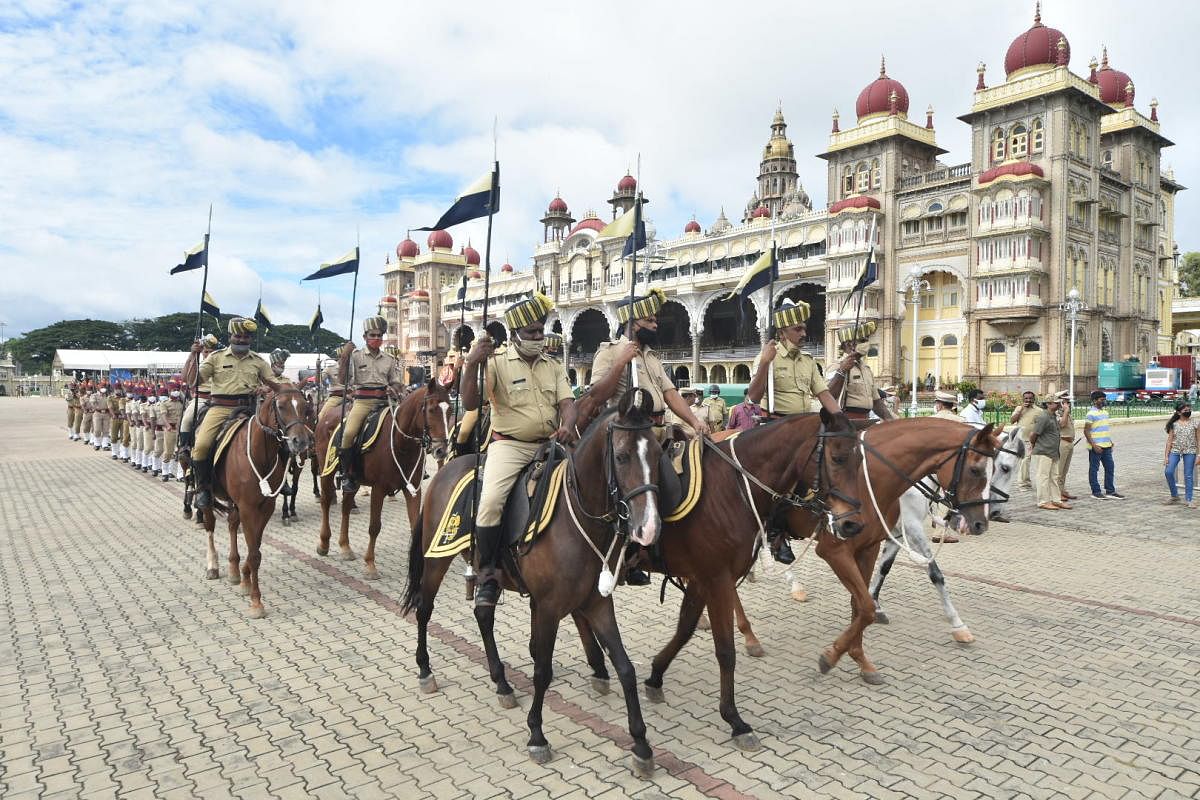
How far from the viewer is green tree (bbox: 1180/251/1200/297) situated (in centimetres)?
7931

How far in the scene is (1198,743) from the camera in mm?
4348

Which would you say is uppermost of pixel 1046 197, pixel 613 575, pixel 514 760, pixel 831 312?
pixel 1046 197

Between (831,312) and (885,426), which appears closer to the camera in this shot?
(885,426)

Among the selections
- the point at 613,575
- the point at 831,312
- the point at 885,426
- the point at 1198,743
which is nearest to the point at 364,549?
the point at 613,575

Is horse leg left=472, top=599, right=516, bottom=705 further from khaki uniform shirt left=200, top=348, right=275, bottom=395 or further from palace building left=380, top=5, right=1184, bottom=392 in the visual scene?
palace building left=380, top=5, right=1184, bottom=392

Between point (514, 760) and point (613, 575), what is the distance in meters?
1.27

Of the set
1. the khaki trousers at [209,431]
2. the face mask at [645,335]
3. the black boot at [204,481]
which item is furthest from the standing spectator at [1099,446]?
the black boot at [204,481]

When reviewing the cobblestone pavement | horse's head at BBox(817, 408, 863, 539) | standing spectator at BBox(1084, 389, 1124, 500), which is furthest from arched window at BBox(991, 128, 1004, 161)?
horse's head at BBox(817, 408, 863, 539)

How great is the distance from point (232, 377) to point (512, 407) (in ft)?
16.2

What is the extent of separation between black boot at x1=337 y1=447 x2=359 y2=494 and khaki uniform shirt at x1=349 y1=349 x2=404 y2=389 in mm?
951

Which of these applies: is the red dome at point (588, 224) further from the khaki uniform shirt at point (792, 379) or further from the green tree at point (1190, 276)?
the green tree at point (1190, 276)

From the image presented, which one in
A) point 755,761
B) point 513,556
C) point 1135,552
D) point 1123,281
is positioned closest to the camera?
point 755,761

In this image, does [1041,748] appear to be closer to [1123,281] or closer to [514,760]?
[514,760]

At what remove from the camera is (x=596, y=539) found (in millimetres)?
4230
